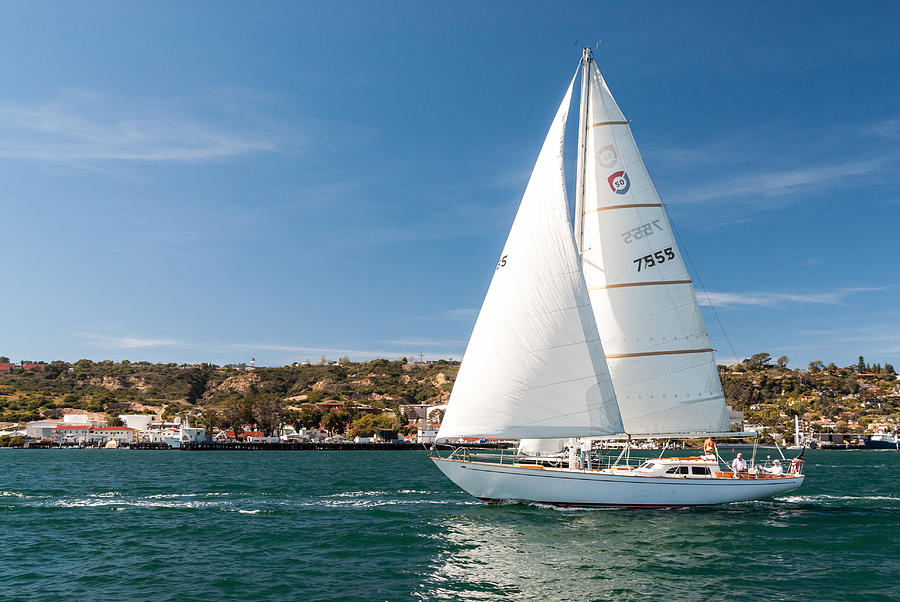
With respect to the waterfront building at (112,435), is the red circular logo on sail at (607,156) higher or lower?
higher

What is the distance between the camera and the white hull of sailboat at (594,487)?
87.4 ft

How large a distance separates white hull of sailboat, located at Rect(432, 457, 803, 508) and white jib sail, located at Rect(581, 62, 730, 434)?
2.49 m

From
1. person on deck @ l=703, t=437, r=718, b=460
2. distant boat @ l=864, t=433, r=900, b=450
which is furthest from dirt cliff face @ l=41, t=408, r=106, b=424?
distant boat @ l=864, t=433, r=900, b=450


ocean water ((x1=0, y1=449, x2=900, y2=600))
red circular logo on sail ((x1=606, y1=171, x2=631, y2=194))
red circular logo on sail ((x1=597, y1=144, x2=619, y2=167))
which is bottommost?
ocean water ((x1=0, y1=449, x2=900, y2=600))

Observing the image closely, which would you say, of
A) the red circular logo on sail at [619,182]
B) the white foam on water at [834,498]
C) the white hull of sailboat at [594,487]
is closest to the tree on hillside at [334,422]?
the white foam on water at [834,498]

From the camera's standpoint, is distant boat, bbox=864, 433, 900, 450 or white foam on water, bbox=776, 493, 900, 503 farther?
distant boat, bbox=864, 433, 900, 450

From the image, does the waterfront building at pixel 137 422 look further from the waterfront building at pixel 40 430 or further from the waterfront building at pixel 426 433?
the waterfront building at pixel 426 433

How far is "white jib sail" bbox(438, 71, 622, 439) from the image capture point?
2619cm

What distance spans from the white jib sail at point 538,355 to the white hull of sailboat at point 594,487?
1.93 metres

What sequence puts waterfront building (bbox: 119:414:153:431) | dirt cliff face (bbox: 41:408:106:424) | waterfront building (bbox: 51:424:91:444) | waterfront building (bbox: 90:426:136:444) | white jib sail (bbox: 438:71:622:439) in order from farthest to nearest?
dirt cliff face (bbox: 41:408:106:424)
waterfront building (bbox: 119:414:153:431)
waterfront building (bbox: 90:426:136:444)
waterfront building (bbox: 51:424:91:444)
white jib sail (bbox: 438:71:622:439)

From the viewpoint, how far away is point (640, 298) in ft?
Answer: 95.8

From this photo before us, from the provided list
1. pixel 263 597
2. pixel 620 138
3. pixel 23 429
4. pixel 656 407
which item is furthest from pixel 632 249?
pixel 23 429

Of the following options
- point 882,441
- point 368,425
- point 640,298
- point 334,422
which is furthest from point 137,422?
point 882,441

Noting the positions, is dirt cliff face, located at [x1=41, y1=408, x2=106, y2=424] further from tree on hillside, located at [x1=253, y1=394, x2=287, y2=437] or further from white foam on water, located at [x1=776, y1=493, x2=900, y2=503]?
white foam on water, located at [x1=776, y1=493, x2=900, y2=503]
